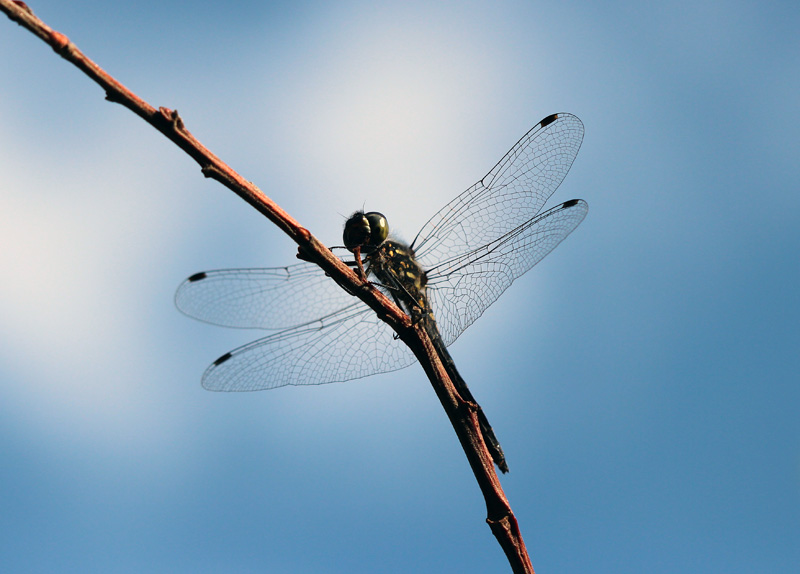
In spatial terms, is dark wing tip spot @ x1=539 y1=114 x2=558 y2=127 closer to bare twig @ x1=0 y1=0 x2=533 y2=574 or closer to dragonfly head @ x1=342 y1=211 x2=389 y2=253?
dragonfly head @ x1=342 y1=211 x2=389 y2=253

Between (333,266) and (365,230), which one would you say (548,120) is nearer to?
(365,230)

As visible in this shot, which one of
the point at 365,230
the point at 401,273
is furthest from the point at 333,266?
the point at 401,273

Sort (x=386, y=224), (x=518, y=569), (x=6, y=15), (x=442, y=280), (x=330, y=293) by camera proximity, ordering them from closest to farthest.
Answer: (x=6, y=15) → (x=518, y=569) → (x=386, y=224) → (x=442, y=280) → (x=330, y=293)

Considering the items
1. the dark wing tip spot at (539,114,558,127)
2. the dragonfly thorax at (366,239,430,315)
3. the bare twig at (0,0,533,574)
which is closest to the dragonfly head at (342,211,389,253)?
the dragonfly thorax at (366,239,430,315)

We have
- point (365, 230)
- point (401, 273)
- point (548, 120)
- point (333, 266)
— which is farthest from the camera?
point (548, 120)

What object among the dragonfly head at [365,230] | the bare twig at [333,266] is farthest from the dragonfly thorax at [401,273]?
the bare twig at [333,266]

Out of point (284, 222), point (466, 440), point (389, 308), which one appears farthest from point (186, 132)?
point (466, 440)

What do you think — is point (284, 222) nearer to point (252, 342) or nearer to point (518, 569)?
point (518, 569)
